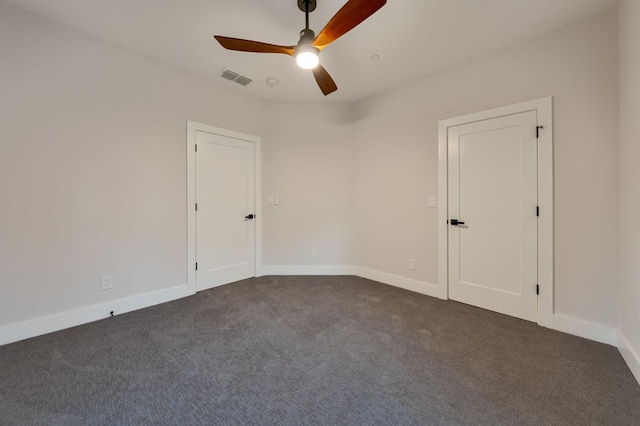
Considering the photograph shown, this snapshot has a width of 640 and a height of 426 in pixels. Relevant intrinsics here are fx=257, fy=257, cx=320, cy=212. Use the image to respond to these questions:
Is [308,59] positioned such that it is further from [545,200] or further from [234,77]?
[545,200]

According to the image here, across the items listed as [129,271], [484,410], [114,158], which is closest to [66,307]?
[129,271]

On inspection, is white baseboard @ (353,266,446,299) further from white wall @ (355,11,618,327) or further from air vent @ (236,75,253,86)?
air vent @ (236,75,253,86)

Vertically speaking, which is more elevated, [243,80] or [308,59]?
[243,80]

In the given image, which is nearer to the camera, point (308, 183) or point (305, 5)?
point (305, 5)

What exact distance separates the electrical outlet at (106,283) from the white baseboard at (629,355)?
4134 millimetres

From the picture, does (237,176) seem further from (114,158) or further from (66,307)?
(66,307)

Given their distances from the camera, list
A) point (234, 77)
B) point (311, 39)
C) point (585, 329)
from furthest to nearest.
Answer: point (234, 77), point (585, 329), point (311, 39)

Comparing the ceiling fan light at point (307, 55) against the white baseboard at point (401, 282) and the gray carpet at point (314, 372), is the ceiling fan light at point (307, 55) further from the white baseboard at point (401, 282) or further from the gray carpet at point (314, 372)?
the white baseboard at point (401, 282)

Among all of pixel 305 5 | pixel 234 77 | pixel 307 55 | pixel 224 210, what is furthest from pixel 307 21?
pixel 224 210

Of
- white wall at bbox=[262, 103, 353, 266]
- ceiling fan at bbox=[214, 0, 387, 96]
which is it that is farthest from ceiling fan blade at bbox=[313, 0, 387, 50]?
white wall at bbox=[262, 103, 353, 266]

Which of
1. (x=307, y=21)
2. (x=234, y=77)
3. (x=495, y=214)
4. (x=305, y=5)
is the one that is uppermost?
(x=234, y=77)

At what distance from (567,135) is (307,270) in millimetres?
3272

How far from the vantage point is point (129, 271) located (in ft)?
8.70

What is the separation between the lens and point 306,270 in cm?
393
